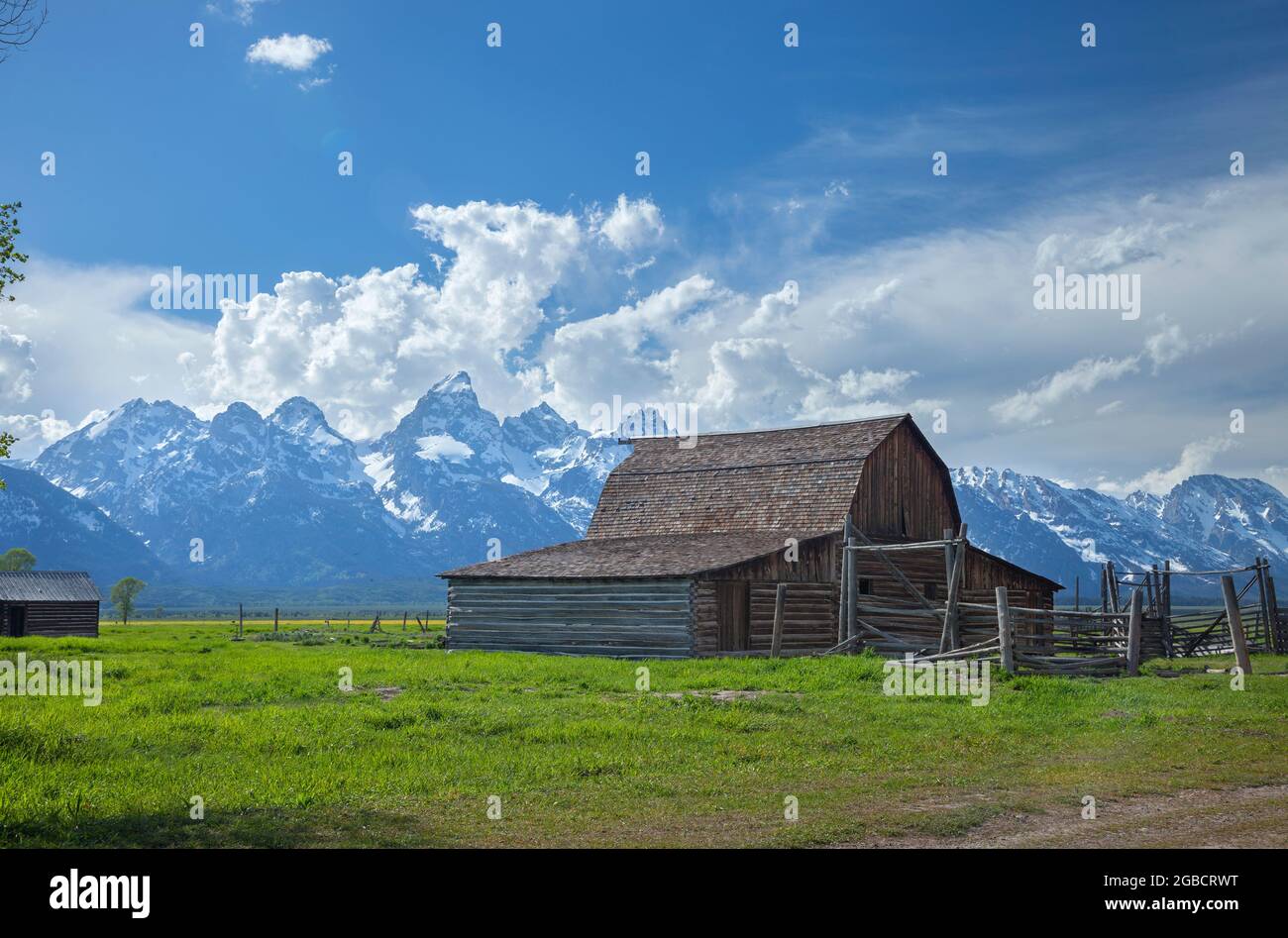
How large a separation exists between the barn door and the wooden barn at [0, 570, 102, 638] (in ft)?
139

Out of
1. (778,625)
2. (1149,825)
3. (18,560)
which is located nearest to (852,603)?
(778,625)

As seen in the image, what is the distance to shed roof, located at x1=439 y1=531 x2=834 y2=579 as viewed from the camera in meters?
35.4

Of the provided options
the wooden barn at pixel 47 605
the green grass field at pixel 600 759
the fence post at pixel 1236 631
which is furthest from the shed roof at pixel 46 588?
the fence post at pixel 1236 631

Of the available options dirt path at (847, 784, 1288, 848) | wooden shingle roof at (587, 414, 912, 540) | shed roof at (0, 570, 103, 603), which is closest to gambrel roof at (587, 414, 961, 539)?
wooden shingle roof at (587, 414, 912, 540)

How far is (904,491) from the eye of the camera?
142ft

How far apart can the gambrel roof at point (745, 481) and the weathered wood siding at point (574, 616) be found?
649cm

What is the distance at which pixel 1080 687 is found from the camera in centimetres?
2242

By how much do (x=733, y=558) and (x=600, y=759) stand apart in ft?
69.7

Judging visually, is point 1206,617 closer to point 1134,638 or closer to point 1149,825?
point 1134,638

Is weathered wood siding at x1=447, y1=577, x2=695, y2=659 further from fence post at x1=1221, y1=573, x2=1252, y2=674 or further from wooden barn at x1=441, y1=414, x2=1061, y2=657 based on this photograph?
fence post at x1=1221, y1=573, x2=1252, y2=674

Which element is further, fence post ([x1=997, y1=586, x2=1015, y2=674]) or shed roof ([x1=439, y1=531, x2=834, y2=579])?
shed roof ([x1=439, y1=531, x2=834, y2=579])
